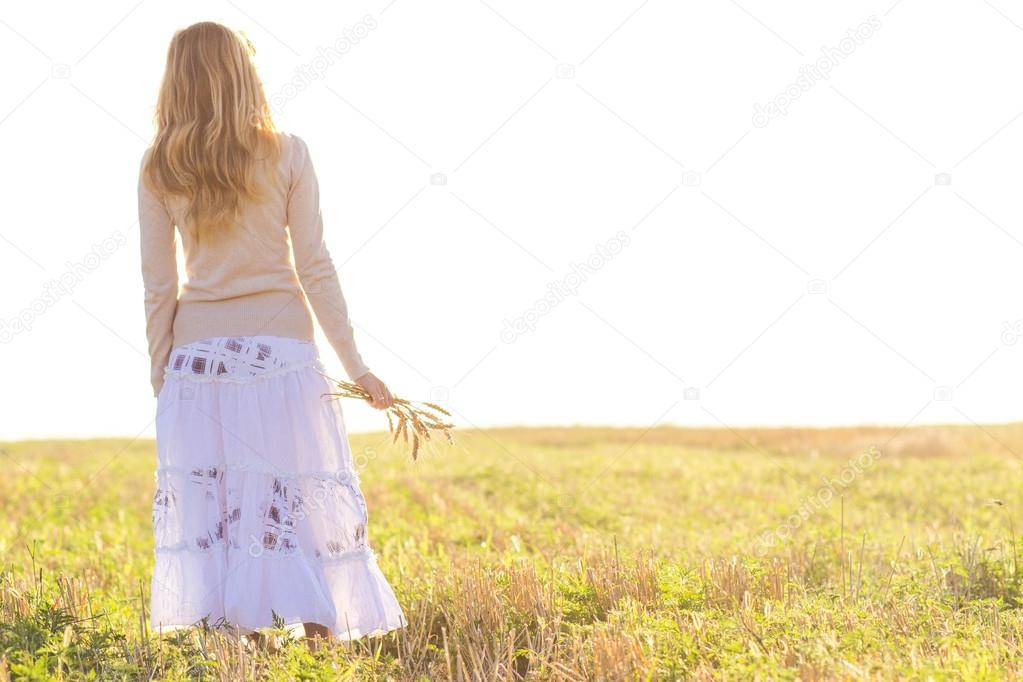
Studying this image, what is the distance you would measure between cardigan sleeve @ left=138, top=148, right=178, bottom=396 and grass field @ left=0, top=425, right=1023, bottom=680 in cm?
125

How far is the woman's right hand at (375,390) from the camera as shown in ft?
16.4

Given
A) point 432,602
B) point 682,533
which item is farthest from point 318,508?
point 682,533

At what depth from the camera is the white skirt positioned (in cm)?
484

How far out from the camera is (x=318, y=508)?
4945mm

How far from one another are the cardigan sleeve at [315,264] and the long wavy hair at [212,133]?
0.12 meters

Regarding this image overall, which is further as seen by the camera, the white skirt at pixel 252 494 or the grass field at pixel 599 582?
the white skirt at pixel 252 494

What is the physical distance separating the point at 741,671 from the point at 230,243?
9.54 ft

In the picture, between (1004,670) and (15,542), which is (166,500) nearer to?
(1004,670)

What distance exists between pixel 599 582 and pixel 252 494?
74.0 inches
